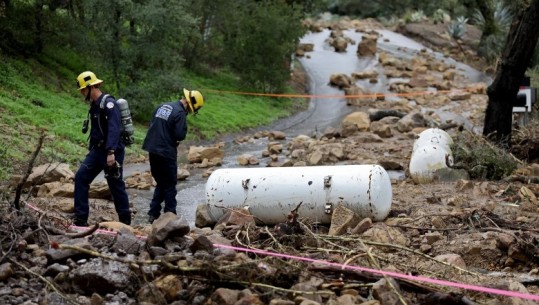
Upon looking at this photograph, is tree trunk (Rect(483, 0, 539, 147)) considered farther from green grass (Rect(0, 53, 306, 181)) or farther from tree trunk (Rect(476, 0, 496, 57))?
A: tree trunk (Rect(476, 0, 496, 57))

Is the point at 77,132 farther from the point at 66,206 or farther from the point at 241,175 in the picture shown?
the point at 241,175

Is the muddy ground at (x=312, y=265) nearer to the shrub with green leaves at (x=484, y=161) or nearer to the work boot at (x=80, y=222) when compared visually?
the work boot at (x=80, y=222)

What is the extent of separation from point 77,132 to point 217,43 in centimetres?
1215

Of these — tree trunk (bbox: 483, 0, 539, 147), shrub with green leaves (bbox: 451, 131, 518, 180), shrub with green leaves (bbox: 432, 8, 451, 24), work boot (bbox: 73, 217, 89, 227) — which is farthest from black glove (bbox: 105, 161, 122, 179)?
shrub with green leaves (bbox: 432, 8, 451, 24)

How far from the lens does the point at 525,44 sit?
12492 millimetres

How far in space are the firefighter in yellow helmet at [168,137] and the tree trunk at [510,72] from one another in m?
5.80

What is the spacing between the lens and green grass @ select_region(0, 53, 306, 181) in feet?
41.9

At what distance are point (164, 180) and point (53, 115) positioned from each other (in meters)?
7.23

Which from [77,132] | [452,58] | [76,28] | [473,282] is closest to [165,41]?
[76,28]

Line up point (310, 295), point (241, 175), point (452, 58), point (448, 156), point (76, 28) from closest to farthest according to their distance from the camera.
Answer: point (310, 295), point (241, 175), point (448, 156), point (76, 28), point (452, 58)

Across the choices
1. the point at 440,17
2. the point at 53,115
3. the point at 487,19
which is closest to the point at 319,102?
the point at 487,19

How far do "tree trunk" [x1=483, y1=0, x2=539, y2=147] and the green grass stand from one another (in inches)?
263

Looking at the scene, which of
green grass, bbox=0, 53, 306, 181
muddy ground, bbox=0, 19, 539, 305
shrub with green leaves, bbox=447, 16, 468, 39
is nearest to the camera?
muddy ground, bbox=0, 19, 539, 305

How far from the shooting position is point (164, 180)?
869 centimetres
